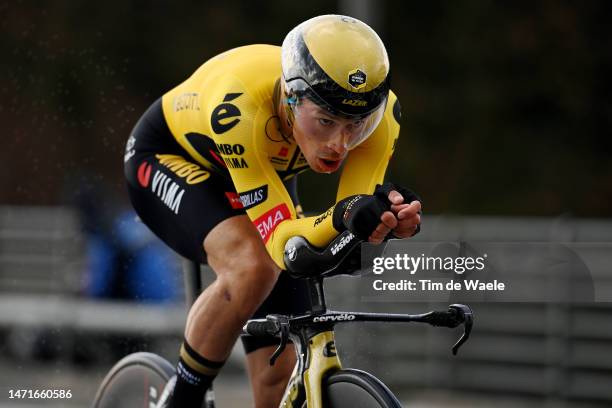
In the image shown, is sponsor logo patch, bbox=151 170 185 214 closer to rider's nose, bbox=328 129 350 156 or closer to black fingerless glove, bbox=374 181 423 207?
rider's nose, bbox=328 129 350 156

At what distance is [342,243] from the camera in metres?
4.43

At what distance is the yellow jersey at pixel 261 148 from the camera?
479cm

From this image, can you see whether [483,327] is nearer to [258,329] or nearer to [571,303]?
[571,303]

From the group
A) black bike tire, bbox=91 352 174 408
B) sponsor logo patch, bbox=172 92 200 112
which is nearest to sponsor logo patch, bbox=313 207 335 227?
sponsor logo patch, bbox=172 92 200 112

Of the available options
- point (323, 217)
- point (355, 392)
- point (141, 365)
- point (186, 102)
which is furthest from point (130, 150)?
point (355, 392)

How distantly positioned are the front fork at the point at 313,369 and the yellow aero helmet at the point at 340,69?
0.80 meters

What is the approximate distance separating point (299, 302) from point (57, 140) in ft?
61.1

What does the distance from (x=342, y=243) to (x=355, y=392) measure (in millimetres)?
505

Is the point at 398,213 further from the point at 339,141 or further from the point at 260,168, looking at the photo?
the point at 260,168

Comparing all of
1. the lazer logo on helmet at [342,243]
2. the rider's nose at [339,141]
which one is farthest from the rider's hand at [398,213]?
the rider's nose at [339,141]

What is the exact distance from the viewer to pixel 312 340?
4734 millimetres

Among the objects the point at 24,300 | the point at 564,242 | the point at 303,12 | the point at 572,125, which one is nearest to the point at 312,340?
the point at 564,242

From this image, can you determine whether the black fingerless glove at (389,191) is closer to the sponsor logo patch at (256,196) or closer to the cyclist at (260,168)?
the cyclist at (260,168)

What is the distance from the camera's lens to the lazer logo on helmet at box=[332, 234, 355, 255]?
4.41 meters
